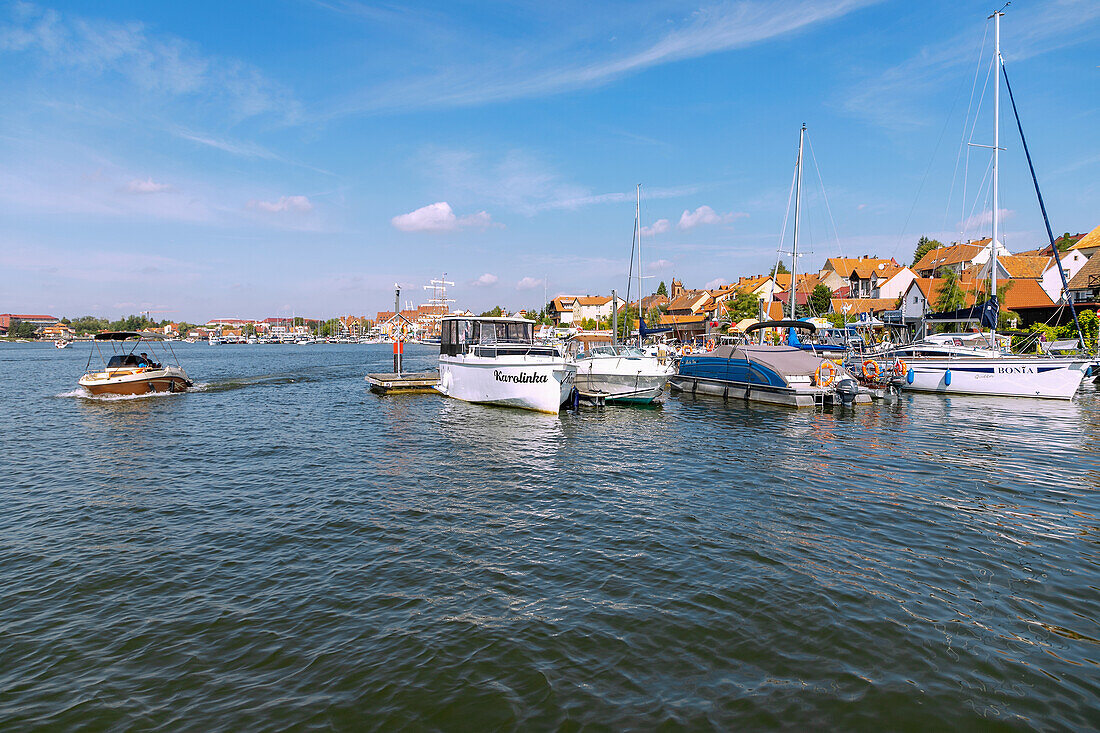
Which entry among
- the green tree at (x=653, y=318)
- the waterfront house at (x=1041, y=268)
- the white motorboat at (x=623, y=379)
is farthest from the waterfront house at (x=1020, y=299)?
the green tree at (x=653, y=318)

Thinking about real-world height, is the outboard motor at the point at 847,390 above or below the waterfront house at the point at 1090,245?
below

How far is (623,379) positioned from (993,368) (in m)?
18.8

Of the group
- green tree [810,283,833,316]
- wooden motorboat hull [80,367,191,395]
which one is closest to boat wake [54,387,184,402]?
wooden motorboat hull [80,367,191,395]

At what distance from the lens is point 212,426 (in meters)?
20.6

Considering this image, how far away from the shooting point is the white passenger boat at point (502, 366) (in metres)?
21.9

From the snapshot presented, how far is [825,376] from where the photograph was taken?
24.8 metres

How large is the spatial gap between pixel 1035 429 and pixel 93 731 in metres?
24.5

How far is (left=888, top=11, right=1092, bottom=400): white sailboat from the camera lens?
26.2m

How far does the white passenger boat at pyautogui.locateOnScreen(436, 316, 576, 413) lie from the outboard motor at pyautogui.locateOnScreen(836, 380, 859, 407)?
11.6 m

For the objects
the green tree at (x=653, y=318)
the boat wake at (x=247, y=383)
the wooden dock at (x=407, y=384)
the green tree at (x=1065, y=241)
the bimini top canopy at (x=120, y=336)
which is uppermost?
the green tree at (x=1065, y=241)

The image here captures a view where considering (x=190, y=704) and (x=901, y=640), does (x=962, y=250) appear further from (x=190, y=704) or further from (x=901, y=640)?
(x=190, y=704)

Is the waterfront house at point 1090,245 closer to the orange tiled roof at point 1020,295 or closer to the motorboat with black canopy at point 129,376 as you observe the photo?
the orange tiled roof at point 1020,295

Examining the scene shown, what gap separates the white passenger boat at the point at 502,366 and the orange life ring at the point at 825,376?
10.9m

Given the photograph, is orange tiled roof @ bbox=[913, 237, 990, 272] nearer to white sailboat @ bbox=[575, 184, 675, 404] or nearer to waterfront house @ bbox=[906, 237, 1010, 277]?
waterfront house @ bbox=[906, 237, 1010, 277]
